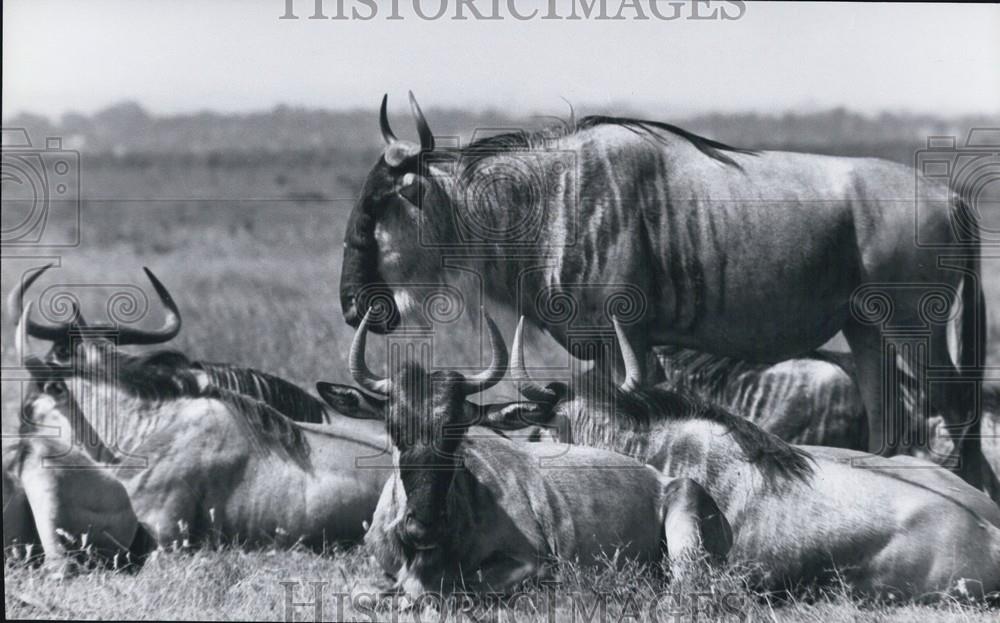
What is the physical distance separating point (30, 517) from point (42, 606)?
62 cm

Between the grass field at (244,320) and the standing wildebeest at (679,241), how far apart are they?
1.15 ft

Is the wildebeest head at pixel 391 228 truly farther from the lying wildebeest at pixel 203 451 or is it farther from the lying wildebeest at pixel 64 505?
the lying wildebeest at pixel 64 505

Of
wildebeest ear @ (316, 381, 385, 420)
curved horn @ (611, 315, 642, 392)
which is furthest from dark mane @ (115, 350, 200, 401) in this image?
curved horn @ (611, 315, 642, 392)

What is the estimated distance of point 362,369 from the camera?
6.25m

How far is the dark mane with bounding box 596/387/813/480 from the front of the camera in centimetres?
648

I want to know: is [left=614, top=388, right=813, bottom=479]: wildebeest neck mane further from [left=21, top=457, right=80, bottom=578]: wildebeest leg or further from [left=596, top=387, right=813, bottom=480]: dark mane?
[left=21, top=457, right=80, bottom=578]: wildebeest leg

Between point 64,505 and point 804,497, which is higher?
point 804,497

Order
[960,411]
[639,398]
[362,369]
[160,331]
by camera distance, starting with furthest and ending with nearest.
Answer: [160,331]
[960,411]
[639,398]
[362,369]

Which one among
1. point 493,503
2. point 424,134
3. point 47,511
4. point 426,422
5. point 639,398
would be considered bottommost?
point 47,511

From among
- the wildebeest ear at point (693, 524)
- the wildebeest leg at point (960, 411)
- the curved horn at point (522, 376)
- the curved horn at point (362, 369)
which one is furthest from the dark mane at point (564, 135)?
the wildebeest ear at point (693, 524)

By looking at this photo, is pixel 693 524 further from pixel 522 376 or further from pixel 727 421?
pixel 522 376

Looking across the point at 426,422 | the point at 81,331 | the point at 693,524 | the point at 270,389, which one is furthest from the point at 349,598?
the point at 81,331

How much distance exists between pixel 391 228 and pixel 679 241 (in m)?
1.48

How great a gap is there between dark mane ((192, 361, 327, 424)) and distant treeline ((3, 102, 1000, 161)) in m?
1.19
